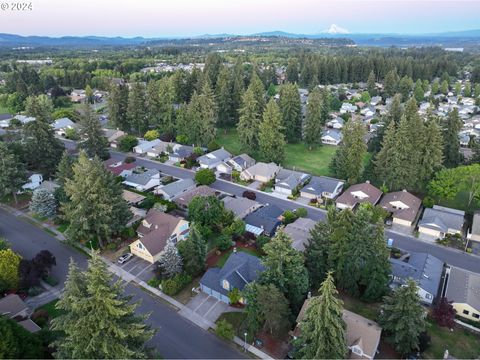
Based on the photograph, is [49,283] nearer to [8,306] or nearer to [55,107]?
[8,306]

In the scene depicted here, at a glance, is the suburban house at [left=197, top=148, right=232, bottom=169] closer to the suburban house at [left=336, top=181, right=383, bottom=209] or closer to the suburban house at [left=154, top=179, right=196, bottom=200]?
the suburban house at [left=154, top=179, right=196, bottom=200]

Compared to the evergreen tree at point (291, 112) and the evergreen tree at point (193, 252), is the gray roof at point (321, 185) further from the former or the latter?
the evergreen tree at point (291, 112)

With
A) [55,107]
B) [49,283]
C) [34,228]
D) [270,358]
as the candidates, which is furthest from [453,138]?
[55,107]

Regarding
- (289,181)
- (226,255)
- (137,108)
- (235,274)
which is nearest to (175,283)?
(235,274)

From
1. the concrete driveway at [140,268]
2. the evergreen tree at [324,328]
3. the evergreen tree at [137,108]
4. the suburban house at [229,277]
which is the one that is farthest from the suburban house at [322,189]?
the evergreen tree at [137,108]

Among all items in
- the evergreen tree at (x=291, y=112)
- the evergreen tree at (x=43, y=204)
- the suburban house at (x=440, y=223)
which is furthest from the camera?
the evergreen tree at (x=291, y=112)
